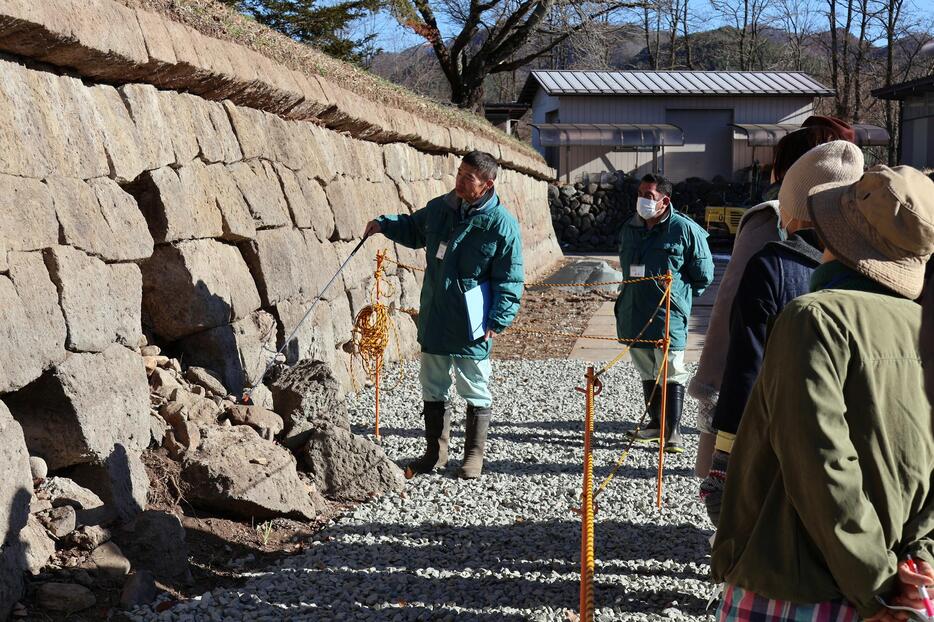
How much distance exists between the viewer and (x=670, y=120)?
1209 inches

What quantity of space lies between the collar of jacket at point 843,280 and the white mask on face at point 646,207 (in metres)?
4.05

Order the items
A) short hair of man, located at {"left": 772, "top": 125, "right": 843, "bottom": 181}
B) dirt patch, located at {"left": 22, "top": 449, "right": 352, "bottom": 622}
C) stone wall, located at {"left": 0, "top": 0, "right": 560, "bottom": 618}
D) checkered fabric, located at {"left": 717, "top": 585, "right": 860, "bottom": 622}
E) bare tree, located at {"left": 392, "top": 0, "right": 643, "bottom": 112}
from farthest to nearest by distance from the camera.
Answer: bare tree, located at {"left": 392, "top": 0, "right": 643, "bottom": 112}
stone wall, located at {"left": 0, "top": 0, "right": 560, "bottom": 618}
dirt patch, located at {"left": 22, "top": 449, "right": 352, "bottom": 622}
short hair of man, located at {"left": 772, "top": 125, "right": 843, "bottom": 181}
checkered fabric, located at {"left": 717, "top": 585, "right": 860, "bottom": 622}

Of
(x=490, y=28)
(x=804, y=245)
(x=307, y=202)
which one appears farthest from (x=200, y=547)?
(x=490, y=28)

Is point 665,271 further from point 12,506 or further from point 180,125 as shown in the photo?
point 12,506

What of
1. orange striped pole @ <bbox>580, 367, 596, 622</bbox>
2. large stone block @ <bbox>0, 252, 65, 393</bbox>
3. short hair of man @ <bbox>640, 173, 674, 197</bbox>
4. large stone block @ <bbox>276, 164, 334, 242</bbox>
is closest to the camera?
orange striped pole @ <bbox>580, 367, 596, 622</bbox>

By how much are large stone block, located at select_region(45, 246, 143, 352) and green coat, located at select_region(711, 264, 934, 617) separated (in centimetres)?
308

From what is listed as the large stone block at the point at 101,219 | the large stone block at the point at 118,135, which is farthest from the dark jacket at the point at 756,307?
the large stone block at the point at 118,135

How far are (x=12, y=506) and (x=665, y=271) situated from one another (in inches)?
165

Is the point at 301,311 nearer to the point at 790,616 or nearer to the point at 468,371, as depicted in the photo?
the point at 468,371

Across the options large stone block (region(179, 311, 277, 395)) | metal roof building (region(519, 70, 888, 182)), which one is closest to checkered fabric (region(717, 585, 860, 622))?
large stone block (region(179, 311, 277, 395))

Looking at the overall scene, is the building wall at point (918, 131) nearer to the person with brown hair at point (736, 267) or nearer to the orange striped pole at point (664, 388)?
the orange striped pole at point (664, 388)

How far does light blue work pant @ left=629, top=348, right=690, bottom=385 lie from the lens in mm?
6273

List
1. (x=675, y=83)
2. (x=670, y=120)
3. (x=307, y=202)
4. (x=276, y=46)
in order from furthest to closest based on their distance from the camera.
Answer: (x=675, y=83) → (x=670, y=120) → (x=276, y=46) → (x=307, y=202)

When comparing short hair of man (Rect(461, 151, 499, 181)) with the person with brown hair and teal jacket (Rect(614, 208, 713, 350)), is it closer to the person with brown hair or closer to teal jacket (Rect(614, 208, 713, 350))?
teal jacket (Rect(614, 208, 713, 350))
